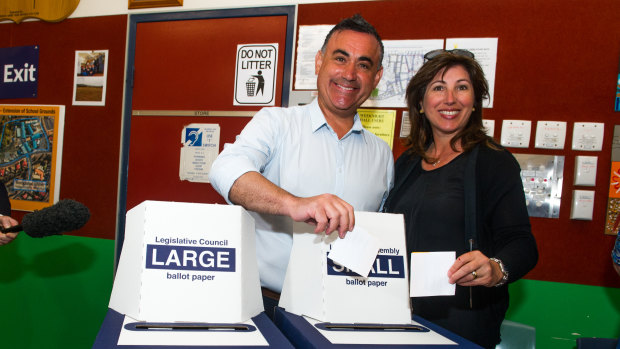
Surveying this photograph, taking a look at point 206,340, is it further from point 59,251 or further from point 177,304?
point 59,251

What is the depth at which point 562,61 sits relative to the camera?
6.59 ft

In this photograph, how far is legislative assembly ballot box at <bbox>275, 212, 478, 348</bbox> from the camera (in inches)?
35.4

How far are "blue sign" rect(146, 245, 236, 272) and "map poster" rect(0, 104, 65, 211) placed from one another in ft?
7.90

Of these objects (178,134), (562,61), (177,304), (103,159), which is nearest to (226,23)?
(178,134)

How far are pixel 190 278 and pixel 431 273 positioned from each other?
0.50 m

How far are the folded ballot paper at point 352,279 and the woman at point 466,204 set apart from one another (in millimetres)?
197

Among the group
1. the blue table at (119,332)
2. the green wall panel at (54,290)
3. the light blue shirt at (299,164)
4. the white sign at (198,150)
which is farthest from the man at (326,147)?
the green wall panel at (54,290)

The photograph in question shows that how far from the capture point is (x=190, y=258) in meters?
0.86

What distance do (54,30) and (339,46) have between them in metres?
2.34

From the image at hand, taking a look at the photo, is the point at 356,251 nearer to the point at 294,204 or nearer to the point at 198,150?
the point at 294,204

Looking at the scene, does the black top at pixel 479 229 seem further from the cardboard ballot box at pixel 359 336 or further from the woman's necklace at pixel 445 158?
the cardboard ballot box at pixel 359 336

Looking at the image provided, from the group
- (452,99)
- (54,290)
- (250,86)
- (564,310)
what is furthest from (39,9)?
(564,310)

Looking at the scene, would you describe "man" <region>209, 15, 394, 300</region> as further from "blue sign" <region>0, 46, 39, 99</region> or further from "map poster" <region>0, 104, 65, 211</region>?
"blue sign" <region>0, 46, 39, 99</region>

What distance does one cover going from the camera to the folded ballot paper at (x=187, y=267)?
0.82 metres
